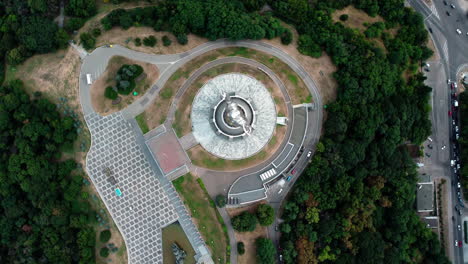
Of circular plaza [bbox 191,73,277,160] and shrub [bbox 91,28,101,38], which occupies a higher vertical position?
shrub [bbox 91,28,101,38]

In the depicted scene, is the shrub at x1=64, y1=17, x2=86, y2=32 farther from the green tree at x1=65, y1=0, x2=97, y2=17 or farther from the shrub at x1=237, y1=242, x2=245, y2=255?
the shrub at x1=237, y1=242, x2=245, y2=255

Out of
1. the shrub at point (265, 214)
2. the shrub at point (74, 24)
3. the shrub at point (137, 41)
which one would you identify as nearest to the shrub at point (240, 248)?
the shrub at point (265, 214)

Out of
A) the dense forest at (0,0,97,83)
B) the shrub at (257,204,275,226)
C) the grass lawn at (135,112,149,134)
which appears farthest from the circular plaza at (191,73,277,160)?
the dense forest at (0,0,97,83)

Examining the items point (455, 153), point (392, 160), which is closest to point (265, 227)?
point (392, 160)

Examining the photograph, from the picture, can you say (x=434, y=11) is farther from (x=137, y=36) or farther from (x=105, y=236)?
(x=105, y=236)

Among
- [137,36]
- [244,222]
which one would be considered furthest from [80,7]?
[244,222]

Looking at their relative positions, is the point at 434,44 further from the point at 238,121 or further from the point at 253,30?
the point at 238,121

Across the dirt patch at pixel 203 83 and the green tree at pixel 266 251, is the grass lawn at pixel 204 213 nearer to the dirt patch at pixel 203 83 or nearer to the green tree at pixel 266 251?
the green tree at pixel 266 251
